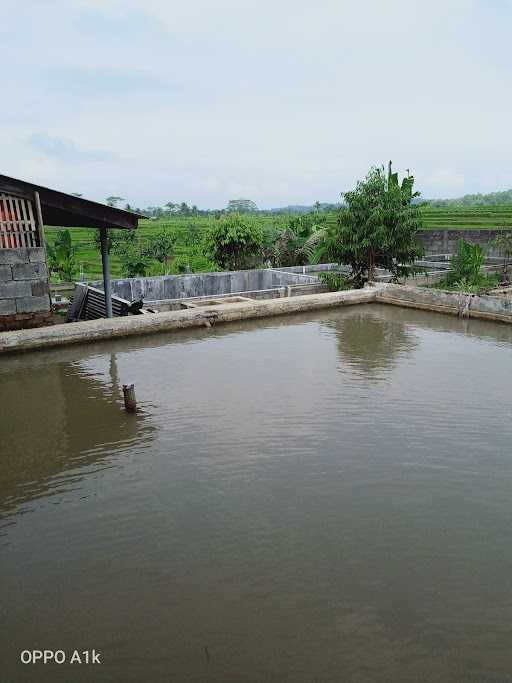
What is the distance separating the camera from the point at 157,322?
10.1 meters

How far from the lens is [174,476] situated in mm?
4852

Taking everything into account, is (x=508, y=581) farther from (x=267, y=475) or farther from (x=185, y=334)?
(x=185, y=334)

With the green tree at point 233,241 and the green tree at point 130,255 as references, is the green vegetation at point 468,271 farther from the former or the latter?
the green tree at point 130,255

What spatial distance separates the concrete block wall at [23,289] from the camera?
28.5 feet

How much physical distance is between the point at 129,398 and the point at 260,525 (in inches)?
105

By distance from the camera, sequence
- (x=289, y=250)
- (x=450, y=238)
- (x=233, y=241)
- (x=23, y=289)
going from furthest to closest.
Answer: (x=450, y=238) < (x=289, y=250) < (x=233, y=241) < (x=23, y=289)

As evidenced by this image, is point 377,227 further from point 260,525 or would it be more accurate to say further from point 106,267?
point 260,525

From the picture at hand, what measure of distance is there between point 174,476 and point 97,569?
130 centimetres

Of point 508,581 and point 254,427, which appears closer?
point 508,581

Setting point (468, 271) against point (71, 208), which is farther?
point (468, 271)

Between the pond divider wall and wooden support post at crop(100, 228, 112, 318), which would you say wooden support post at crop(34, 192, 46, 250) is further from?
the pond divider wall

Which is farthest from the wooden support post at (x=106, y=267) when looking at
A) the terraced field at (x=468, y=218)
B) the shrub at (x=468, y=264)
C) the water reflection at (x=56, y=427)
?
the terraced field at (x=468, y=218)

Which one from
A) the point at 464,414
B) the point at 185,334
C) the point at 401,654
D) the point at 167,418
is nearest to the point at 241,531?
the point at 401,654

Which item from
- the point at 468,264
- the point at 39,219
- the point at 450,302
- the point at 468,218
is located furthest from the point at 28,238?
the point at 468,218
